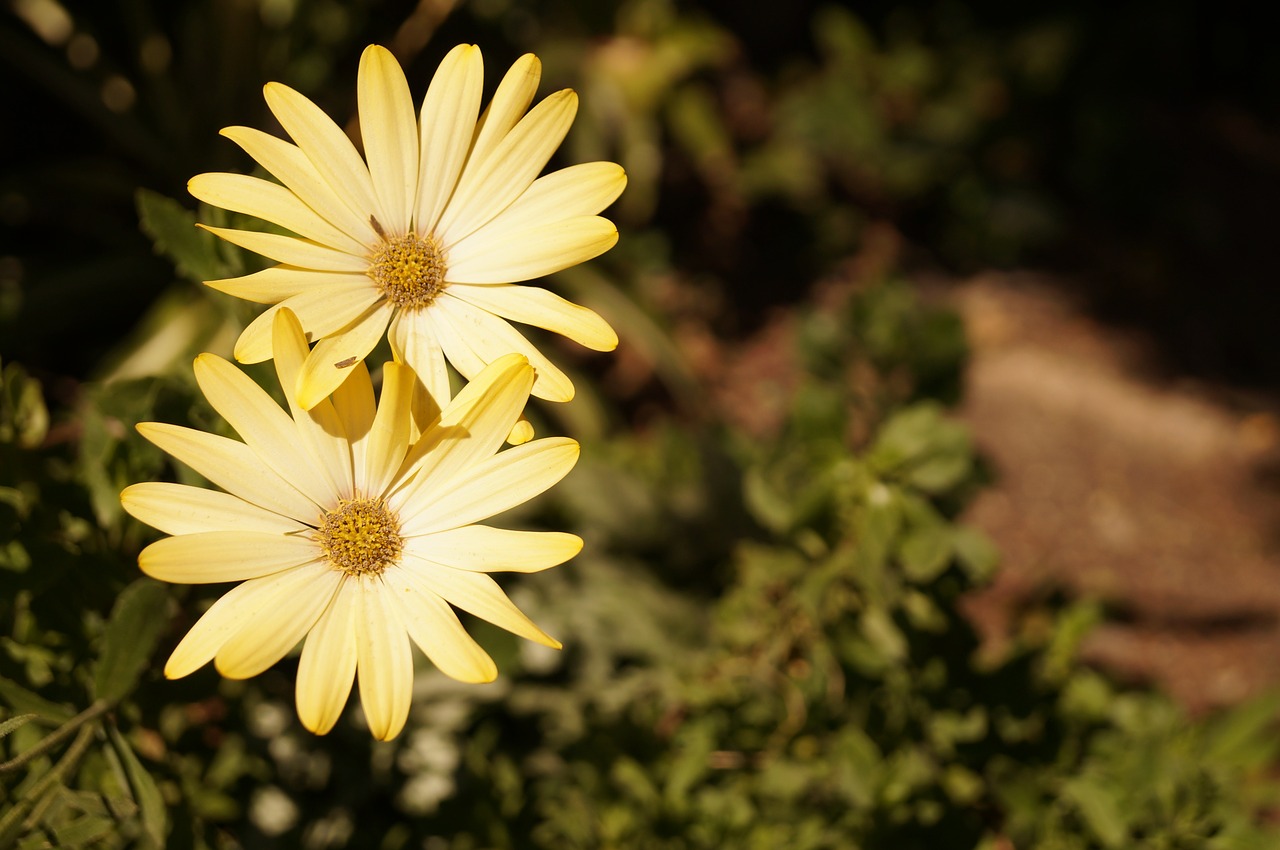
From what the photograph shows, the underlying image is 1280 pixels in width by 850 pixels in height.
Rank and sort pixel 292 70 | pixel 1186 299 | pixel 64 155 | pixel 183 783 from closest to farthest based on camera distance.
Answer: pixel 183 783 → pixel 292 70 → pixel 64 155 → pixel 1186 299

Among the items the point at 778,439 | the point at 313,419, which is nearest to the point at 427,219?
the point at 313,419

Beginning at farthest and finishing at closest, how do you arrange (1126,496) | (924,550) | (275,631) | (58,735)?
(1126,496) → (924,550) → (58,735) → (275,631)

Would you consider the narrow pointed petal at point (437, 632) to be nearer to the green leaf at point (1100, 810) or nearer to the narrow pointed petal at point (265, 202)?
the narrow pointed petal at point (265, 202)

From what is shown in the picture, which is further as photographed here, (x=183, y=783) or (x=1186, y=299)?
(x=1186, y=299)

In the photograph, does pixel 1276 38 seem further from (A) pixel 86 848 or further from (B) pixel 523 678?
(A) pixel 86 848

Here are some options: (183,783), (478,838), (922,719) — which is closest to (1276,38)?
(922,719)

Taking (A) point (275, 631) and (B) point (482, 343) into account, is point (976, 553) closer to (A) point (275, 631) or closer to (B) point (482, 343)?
(B) point (482, 343)

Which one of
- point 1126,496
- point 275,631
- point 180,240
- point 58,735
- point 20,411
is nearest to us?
point 275,631

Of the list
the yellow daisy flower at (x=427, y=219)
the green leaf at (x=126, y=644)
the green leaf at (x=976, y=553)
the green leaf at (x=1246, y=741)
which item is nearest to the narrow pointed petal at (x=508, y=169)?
the yellow daisy flower at (x=427, y=219)
